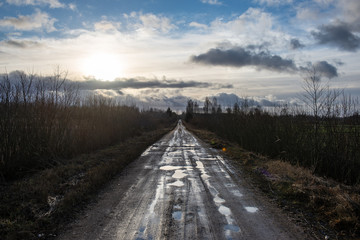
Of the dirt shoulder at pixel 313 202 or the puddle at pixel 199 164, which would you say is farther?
the puddle at pixel 199 164

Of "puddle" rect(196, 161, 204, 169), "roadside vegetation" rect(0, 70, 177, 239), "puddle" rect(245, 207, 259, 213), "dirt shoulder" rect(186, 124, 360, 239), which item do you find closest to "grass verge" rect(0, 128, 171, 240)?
"roadside vegetation" rect(0, 70, 177, 239)

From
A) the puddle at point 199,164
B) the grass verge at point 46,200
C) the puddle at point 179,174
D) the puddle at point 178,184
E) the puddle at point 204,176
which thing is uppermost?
the grass verge at point 46,200

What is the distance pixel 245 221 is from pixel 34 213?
4229 mm

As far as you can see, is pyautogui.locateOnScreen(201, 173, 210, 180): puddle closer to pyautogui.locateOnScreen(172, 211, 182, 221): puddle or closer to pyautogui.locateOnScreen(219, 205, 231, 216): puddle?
pyautogui.locateOnScreen(219, 205, 231, 216): puddle

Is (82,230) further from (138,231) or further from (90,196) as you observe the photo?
(90,196)

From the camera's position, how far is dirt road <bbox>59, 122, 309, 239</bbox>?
168 inches

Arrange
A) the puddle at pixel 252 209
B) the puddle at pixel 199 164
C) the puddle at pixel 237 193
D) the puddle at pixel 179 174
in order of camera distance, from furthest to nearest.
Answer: the puddle at pixel 199 164 → the puddle at pixel 179 174 → the puddle at pixel 237 193 → the puddle at pixel 252 209

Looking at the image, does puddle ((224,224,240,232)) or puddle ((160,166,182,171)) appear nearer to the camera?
puddle ((224,224,240,232))

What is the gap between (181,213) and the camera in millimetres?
5180

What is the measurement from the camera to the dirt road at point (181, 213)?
168 inches

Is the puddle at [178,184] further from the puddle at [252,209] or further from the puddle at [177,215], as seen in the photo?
the puddle at [252,209]

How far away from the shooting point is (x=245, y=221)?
480 cm

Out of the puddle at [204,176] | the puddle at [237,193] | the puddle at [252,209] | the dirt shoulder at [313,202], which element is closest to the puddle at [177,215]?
the puddle at [252,209]

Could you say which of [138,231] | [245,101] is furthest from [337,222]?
[245,101]
